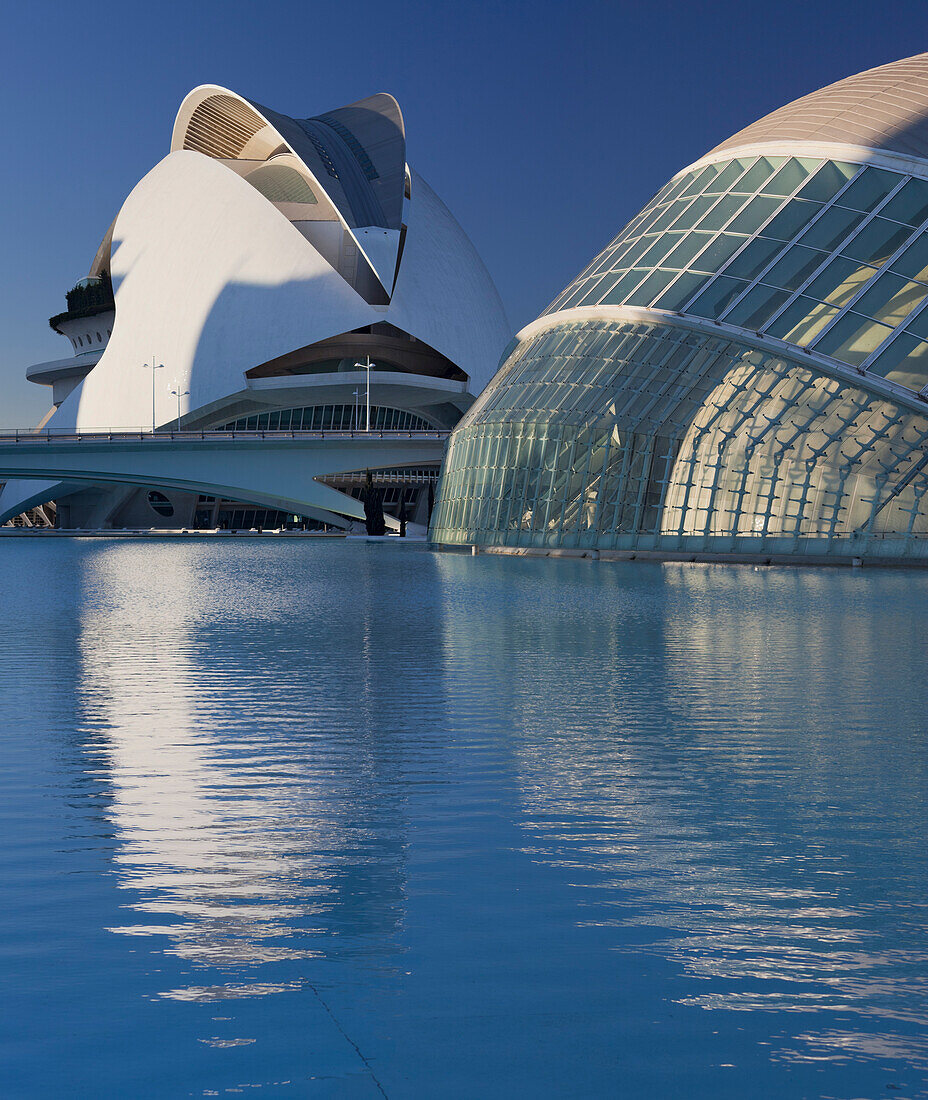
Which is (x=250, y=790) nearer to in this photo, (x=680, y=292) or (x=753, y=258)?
(x=753, y=258)

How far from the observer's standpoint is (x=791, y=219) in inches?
1478

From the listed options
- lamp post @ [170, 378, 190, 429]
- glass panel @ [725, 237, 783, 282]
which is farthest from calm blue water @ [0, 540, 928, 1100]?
lamp post @ [170, 378, 190, 429]

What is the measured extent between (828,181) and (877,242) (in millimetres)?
3288

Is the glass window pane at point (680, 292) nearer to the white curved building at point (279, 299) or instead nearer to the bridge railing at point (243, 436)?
the bridge railing at point (243, 436)

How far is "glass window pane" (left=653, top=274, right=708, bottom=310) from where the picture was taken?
38.2 metres

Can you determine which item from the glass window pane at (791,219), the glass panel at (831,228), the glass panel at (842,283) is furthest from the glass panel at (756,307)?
the glass window pane at (791,219)

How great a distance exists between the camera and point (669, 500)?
1491 inches

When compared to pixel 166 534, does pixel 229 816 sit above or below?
below

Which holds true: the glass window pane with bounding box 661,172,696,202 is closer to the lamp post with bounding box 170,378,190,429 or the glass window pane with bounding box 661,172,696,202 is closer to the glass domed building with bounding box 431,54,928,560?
the glass domed building with bounding box 431,54,928,560

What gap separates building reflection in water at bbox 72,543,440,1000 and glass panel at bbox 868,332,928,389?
20.5m

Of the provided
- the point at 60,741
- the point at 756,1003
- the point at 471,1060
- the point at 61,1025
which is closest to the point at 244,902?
the point at 61,1025

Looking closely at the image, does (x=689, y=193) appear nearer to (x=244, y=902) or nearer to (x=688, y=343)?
(x=688, y=343)

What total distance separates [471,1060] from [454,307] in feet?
301

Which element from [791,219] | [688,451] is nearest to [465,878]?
[688,451]
